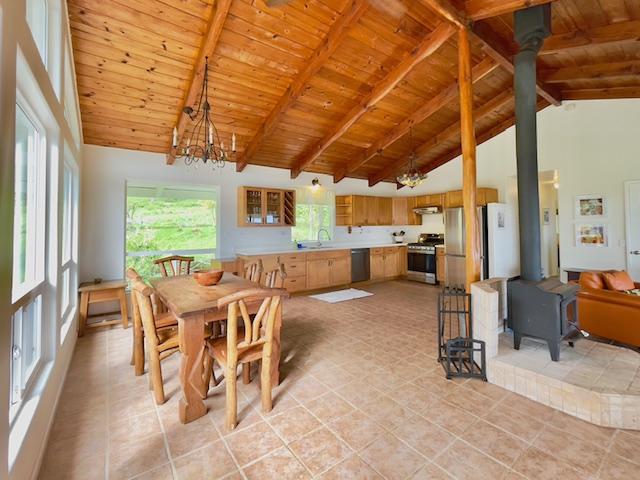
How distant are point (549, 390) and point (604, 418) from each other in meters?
0.30

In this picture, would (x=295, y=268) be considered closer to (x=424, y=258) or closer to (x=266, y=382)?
(x=424, y=258)

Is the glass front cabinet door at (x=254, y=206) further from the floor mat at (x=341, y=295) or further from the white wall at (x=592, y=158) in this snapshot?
the white wall at (x=592, y=158)

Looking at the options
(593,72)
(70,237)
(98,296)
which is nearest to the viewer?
(70,237)

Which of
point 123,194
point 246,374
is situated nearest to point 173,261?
point 123,194

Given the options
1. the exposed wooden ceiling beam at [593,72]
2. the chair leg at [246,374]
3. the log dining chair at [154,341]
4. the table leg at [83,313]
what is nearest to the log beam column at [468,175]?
the chair leg at [246,374]

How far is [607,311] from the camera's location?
3043mm

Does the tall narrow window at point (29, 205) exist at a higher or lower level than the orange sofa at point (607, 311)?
higher

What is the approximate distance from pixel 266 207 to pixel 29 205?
393 cm

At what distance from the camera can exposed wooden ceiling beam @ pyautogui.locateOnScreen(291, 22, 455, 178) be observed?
3264mm

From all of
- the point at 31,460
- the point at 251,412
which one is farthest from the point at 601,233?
the point at 31,460

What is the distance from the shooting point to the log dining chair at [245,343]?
188cm

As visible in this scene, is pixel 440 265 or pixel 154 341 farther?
pixel 440 265

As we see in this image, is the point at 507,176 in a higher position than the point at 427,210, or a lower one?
higher

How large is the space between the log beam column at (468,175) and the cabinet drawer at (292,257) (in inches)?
132
